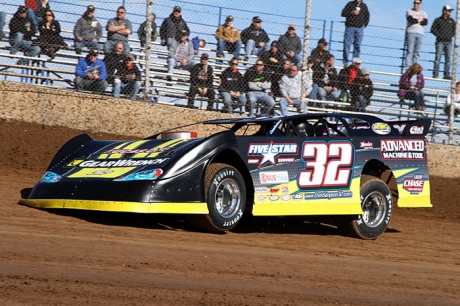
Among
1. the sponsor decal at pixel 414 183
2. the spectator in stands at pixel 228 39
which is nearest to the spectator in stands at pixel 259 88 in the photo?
the spectator in stands at pixel 228 39

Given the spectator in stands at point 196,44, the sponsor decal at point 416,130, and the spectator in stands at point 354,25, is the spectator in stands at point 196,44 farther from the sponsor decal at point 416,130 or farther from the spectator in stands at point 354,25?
the sponsor decal at point 416,130

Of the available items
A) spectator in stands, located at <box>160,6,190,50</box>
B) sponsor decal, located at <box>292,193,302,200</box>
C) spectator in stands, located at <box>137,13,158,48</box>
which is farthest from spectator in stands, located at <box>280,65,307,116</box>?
sponsor decal, located at <box>292,193,302,200</box>

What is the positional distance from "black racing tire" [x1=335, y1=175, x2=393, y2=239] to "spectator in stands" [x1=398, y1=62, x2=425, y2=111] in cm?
612

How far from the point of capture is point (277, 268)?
6.04m

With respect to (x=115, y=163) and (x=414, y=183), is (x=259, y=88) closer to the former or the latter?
(x=414, y=183)

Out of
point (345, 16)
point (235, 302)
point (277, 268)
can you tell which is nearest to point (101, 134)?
point (345, 16)

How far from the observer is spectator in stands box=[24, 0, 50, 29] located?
12500 millimetres

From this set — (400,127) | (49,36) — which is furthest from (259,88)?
(400,127)

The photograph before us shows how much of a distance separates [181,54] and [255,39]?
1.46 metres

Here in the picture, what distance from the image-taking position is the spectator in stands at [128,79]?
1292cm

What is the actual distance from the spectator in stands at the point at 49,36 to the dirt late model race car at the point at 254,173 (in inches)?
179

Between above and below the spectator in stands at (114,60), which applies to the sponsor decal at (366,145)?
below

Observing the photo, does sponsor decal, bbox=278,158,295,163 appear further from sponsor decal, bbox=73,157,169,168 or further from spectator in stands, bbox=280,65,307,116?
spectator in stands, bbox=280,65,307,116

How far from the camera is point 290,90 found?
45.2 ft
